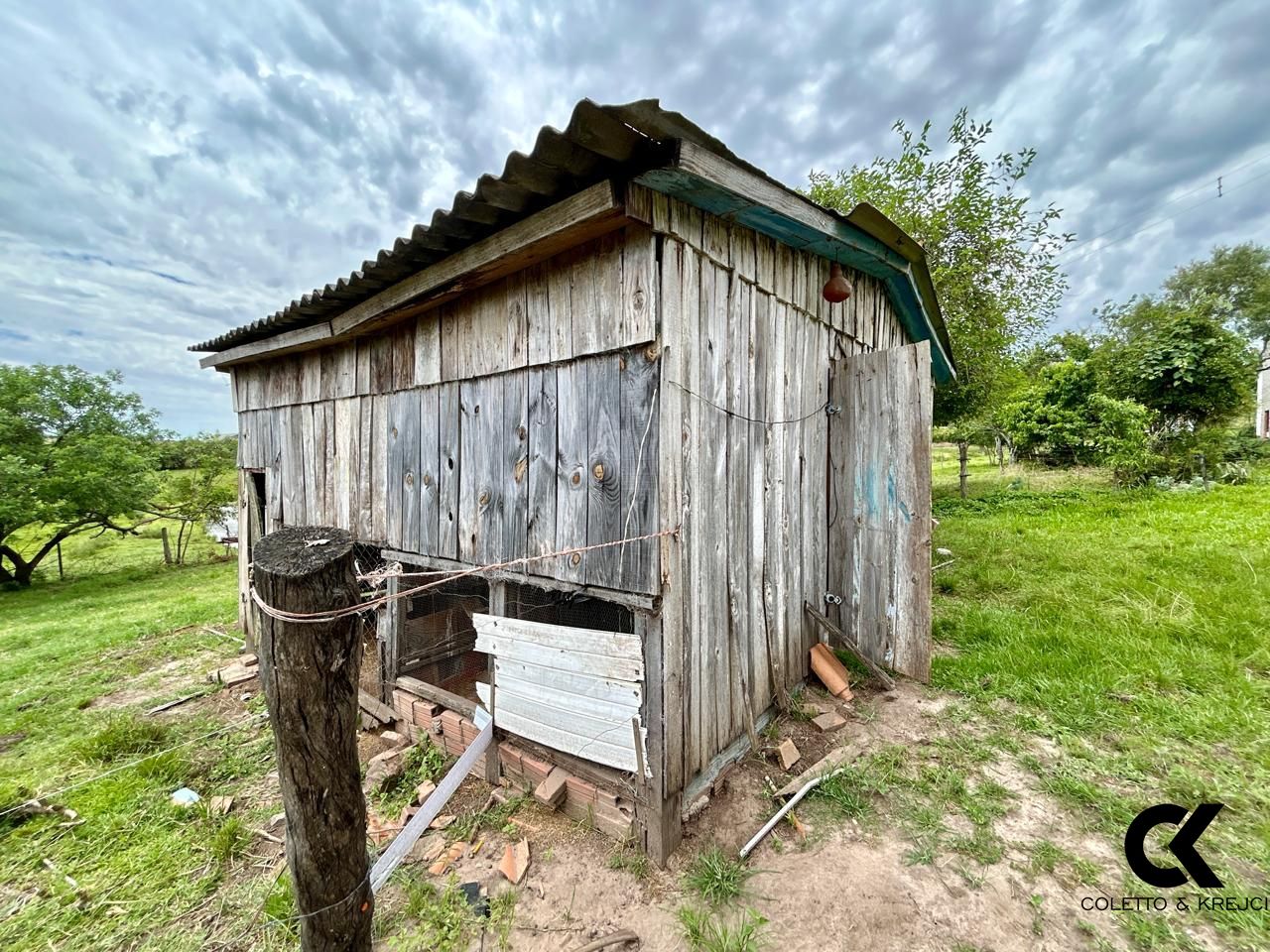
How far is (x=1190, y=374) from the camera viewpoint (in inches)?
402

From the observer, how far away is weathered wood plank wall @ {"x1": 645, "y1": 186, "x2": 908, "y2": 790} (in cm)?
237

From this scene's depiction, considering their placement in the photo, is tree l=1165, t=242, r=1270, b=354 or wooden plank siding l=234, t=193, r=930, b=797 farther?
tree l=1165, t=242, r=1270, b=354

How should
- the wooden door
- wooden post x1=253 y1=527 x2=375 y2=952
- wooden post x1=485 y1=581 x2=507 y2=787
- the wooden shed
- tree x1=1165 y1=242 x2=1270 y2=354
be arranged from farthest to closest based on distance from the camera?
tree x1=1165 y1=242 x2=1270 y2=354
the wooden door
wooden post x1=485 y1=581 x2=507 y2=787
the wooden shed
wooden post x1=253 y1=527 x2=375 y2=952

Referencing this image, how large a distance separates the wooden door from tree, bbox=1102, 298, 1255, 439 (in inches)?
479

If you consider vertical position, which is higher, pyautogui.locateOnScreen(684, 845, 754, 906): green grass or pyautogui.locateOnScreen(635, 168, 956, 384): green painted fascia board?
pyautogui.locateOnScreen(635, 168, 956, 384): green painted fascia board

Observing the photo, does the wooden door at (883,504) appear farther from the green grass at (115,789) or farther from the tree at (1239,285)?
the tree at (1239,285)

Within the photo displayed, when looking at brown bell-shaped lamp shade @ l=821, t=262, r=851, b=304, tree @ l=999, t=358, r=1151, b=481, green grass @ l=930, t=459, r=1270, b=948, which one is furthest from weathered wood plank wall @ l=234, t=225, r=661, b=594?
tree @ l=999, t=358, r=1151, b=481

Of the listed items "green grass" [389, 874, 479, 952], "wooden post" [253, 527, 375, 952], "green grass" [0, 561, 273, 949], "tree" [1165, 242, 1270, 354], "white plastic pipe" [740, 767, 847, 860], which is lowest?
"green grass" [0, 561, 273, 949]

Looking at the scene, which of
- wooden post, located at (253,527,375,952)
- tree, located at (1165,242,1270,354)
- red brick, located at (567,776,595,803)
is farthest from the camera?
tree, located at (1165,242,1270,354)

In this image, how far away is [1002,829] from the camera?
95.5 inches

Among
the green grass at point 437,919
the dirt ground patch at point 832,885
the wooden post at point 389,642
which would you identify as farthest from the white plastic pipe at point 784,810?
the wooden post at point 389,642

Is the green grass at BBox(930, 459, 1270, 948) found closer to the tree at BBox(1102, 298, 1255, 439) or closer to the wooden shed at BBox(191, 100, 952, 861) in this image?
the wooden shed at BBox(191, 100, 952, 861)

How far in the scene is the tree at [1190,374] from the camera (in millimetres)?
9961

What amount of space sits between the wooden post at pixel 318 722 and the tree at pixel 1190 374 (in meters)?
15.7
